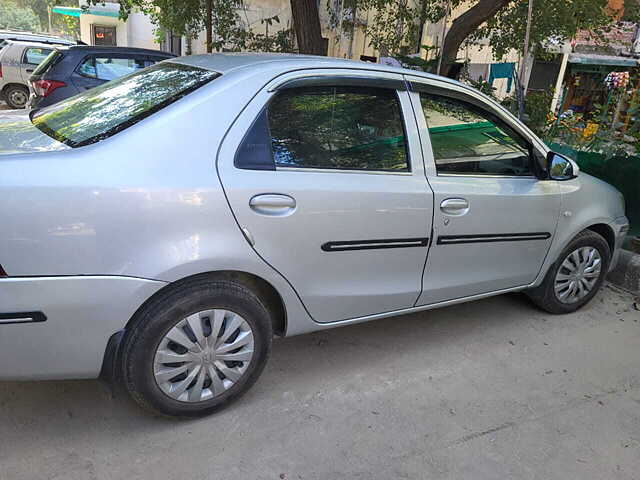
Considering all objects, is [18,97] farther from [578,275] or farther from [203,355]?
[578,275]

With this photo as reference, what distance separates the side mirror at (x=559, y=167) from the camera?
11.1ft

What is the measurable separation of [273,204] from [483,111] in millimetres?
1587

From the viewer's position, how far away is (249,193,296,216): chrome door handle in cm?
237

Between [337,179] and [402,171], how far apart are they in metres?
0.42

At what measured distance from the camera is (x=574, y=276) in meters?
3.93

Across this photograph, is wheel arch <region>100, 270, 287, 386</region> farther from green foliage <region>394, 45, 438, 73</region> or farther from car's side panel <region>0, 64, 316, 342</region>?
green foliage <region>394, 45, 438, 73</region>

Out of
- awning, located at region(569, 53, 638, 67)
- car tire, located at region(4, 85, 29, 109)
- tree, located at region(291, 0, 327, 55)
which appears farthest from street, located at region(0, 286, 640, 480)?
awning, located at region(569, 53, 638, 67)

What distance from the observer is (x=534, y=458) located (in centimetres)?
255

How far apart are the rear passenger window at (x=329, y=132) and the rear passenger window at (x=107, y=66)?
20.8 feet

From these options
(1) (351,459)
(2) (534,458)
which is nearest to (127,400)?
(1) (351,459)

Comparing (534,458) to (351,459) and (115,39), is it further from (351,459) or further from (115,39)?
(115,39)

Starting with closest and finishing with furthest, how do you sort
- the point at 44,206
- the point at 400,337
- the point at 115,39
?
1. the point at 44,206
2. the point at 400,337
3. the point at 115,39

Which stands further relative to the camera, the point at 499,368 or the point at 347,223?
the point at 499,368

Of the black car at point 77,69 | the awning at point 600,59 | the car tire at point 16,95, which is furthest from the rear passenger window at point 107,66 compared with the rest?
the awning at point 600,59
